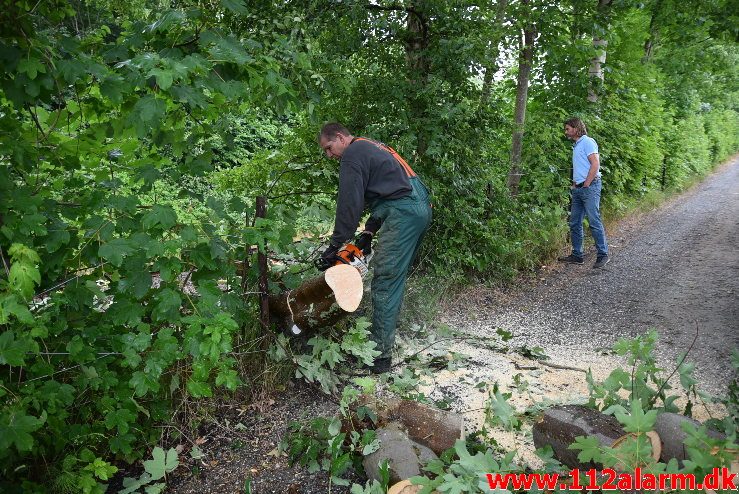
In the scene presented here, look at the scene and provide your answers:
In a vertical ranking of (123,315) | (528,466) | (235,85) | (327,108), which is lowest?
(528,466)

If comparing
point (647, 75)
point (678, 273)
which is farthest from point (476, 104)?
point (647, 75)

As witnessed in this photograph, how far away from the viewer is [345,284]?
3578 millimetres

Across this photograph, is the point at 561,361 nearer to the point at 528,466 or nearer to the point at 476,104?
the point at 528,466

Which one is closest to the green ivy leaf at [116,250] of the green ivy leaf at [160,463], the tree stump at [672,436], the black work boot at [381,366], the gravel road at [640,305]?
the green ivy leaf at [160,463]

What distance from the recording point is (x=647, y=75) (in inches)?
428

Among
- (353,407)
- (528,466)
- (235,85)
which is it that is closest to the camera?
(235,85)

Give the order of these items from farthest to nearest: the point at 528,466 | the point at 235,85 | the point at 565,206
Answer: the point at 565,206 < the point at 528,466 < the point at 235,85

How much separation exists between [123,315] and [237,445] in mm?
1095

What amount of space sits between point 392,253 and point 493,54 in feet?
8.22

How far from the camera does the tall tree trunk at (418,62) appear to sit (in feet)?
17.2

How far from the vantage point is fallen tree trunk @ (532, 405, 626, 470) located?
254 cm

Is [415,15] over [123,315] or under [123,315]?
over

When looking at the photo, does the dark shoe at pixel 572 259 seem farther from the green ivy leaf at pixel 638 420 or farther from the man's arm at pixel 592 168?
the green ivy leaf at pixel 638 420

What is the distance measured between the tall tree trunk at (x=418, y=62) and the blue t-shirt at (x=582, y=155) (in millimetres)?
2598
